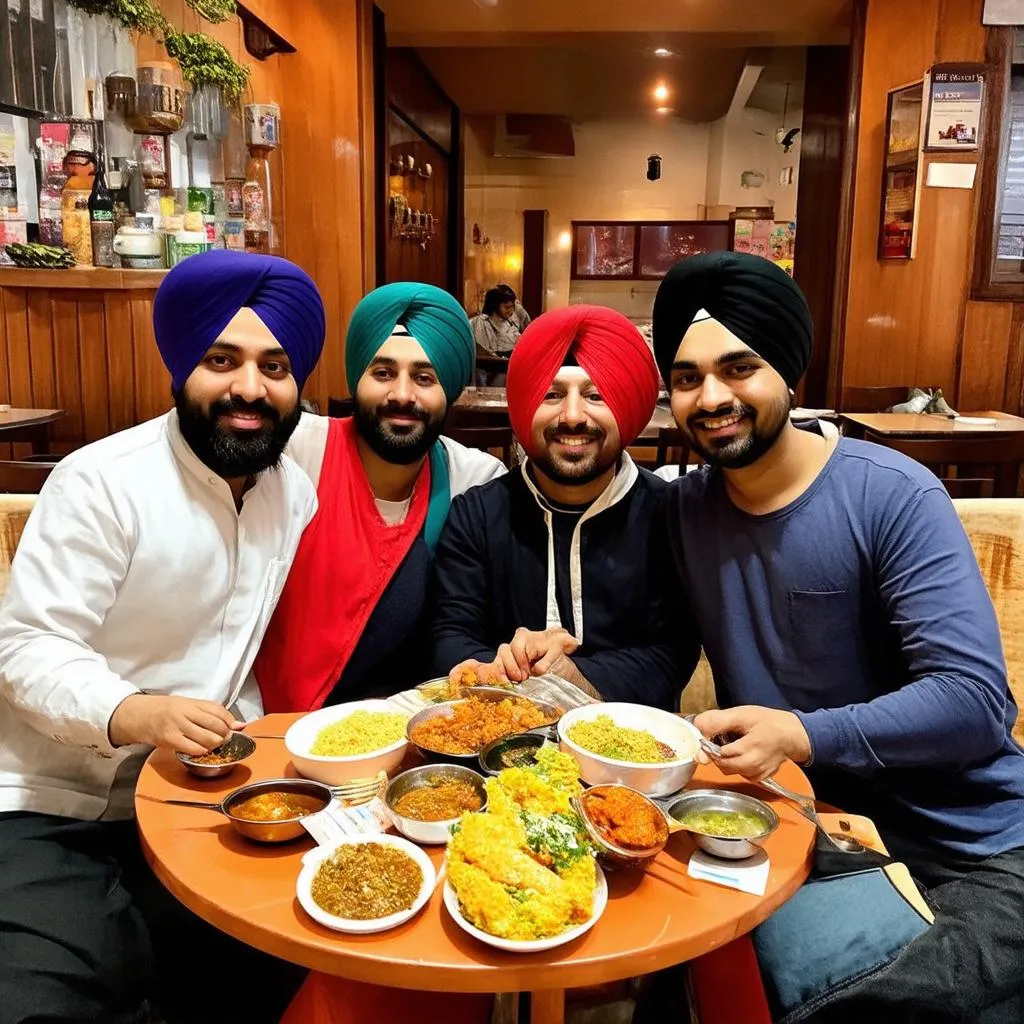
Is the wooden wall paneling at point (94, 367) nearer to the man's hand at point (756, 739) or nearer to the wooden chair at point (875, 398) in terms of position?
the man's hand at point (756, 739)

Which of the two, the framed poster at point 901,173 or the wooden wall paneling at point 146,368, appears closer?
the wooden wall paneling at point 146,368

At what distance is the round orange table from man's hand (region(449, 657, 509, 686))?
1.65 feet

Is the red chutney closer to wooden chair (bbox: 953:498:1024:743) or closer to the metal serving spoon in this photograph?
the metal serving spoon

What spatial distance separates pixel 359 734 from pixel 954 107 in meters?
6.21

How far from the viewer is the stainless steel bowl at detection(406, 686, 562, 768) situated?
4.87 feet

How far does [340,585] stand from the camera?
224 centimetres

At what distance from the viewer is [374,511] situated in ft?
7.68

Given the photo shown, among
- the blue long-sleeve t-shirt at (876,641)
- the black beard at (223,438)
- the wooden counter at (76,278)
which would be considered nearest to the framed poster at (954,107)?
the wooden counter at (76,278)

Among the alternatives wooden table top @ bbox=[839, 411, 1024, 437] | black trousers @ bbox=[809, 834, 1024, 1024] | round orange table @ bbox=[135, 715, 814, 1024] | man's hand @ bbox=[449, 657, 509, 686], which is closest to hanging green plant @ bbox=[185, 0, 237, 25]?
wooden table top @ bbox=[839, 411, 1024, 437]

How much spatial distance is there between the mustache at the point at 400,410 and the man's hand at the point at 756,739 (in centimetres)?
115

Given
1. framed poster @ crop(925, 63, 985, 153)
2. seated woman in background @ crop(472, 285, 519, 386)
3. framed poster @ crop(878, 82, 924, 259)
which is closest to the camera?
framed poster @ crop(925, 63, 985, 153)

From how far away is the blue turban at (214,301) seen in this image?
1.88 m

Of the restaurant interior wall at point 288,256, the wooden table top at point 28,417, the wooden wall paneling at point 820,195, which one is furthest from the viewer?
the wooden wall paneling at point 820,195

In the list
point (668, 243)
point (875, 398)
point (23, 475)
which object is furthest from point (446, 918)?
point (668, 243)
